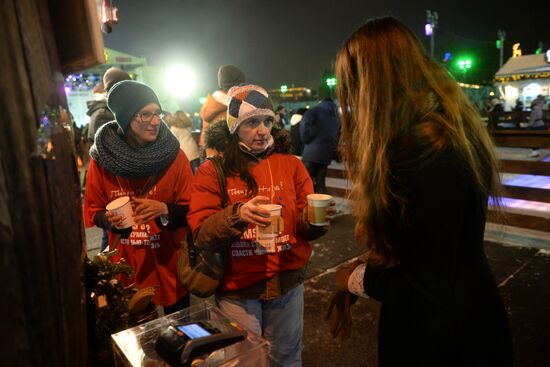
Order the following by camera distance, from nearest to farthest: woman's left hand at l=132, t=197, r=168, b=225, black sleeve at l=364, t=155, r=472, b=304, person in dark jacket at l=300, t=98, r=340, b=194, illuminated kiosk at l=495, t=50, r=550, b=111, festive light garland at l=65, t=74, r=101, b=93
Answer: black sleeve at l=364, t=155, r=472, b=304 → woman's left hand at l=132, t=197, r=168, b=225 → festive light garland at l=65, t=74, r=101, b=93 → person in dark jacket at l=300, t=98, r=340, b=194 → illuminated kiosk at l=495, t=50, r=550, b=111

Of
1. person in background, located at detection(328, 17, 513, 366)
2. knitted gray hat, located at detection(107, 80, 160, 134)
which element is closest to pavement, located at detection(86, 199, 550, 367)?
person in background, located at detection(328, 17, 513, 366)

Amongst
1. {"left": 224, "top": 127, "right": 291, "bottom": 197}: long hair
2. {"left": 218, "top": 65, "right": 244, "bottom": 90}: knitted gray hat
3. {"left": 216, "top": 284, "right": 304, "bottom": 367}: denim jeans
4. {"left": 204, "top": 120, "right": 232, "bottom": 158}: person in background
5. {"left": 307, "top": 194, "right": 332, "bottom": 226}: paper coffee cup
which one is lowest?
{"left": 216, "top": 284, "right": 304, "bottom": 367}: denim jeans

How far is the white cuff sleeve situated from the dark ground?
1.85m

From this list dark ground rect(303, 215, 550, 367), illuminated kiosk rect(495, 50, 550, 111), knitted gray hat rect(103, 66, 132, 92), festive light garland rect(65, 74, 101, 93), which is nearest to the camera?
dark ground rect(303, 215, 550, 367)

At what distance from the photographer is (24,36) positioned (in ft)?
2.63

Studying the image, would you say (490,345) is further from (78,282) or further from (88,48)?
(88,48)

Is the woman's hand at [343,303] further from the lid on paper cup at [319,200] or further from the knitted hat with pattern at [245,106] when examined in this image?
the knitted hat with pattern at [245,106]

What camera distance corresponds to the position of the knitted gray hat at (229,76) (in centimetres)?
489

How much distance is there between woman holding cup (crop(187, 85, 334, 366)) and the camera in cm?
227

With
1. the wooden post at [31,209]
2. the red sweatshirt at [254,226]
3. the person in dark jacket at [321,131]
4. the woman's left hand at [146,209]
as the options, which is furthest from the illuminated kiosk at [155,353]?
the person in dark jacket at [321,131]

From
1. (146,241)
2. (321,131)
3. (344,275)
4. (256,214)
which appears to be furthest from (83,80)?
(344,275)

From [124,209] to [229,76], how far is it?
3.07m

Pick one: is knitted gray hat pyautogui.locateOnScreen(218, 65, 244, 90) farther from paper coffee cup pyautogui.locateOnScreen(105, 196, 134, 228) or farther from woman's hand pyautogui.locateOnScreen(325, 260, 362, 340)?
woman's hand pyautogui.locateOnScreen(325, 260, 362, 340)

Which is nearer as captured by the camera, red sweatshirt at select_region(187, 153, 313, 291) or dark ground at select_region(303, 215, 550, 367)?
red sweatshirt at select_region(187, 153, 313, 291)
